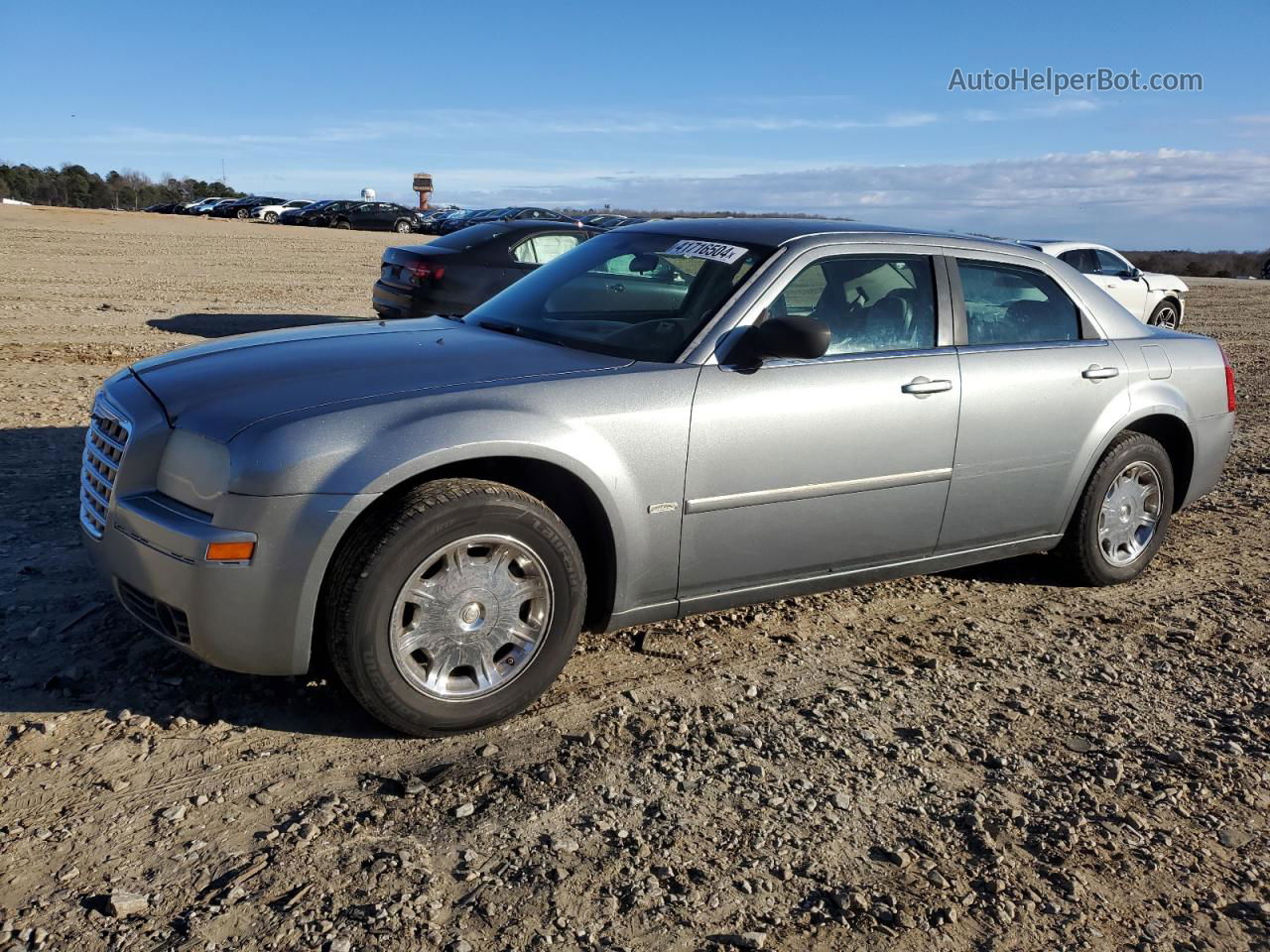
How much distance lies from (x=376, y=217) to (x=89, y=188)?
55439 mm

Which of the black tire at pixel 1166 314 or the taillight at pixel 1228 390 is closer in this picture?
the taillight at pixel 1228 390

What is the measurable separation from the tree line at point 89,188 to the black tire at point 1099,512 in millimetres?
88527

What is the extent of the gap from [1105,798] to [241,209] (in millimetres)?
64139

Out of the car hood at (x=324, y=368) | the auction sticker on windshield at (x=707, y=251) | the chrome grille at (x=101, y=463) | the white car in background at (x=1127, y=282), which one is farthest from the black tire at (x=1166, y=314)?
the chrome grille at (x=101, y=463)

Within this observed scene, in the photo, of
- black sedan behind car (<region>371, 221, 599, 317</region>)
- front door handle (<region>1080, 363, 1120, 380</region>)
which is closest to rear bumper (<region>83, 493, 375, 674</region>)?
front door handle (<region>1080, 363, 1120, 380</region>)

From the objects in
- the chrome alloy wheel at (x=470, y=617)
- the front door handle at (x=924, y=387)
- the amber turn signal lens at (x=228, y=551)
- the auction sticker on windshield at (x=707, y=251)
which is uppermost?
the auction sticker on windshield at (x=707, y=251)

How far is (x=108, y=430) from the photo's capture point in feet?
12.7

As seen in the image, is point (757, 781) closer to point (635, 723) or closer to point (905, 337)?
point (635, 723)

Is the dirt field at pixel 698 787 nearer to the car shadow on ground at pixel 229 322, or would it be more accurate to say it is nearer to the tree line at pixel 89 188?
the car shadow on ground at pixel 229 322

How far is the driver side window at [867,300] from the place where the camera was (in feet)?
14.8

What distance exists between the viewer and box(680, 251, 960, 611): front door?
4102 mm

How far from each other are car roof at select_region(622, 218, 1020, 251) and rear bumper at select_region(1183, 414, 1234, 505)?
1427 millimetres

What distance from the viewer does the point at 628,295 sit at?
15.4 ft

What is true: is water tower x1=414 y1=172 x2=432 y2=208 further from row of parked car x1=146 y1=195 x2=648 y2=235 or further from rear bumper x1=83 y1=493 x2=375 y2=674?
rear bumper x1=83 y1=493 x2=375 y2=674
